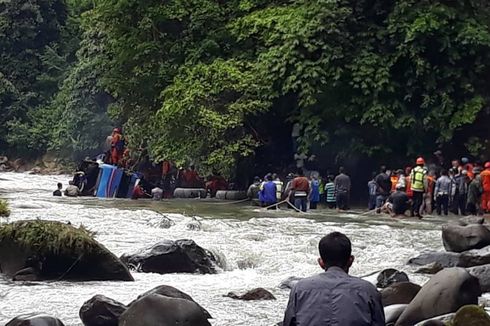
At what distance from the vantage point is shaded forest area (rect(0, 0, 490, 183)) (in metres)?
25.8

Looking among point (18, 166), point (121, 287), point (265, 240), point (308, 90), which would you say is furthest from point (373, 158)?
point (18, 166)

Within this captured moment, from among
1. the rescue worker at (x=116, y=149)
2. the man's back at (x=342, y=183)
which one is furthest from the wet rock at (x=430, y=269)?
the rescue worker at (x=116, y=149)

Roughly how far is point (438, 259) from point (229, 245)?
3.79 m

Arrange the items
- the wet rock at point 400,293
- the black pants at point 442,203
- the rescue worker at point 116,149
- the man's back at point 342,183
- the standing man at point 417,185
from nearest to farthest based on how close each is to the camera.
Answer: the wet rock at point 400,293 < the standing man at point 417,185 < the black pants at point 442,203 < the man's back at point 342,183 < the rescue worker at point 116,149

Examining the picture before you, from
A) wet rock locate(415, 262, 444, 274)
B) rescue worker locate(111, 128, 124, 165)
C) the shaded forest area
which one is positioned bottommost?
wet rock locate(415, 262, 444, 274)

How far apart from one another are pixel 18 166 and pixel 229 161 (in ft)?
114

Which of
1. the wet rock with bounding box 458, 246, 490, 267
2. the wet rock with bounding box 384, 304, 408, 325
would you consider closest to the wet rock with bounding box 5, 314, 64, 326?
the wet rock with bounding box 384, 304, 408, 325

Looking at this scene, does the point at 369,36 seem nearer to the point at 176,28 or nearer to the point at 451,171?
the point at 451,171

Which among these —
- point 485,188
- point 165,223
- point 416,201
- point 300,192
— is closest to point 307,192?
point 300,192

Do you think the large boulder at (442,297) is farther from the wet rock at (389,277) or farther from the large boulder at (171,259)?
the large boulder at (171,259)

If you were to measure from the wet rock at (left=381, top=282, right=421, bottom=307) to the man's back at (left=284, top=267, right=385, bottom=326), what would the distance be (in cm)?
582

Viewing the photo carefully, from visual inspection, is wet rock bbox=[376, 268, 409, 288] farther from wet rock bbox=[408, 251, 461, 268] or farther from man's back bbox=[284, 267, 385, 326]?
man's back bbox=[284, 267, 385, 326]

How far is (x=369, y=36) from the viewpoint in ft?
87.8

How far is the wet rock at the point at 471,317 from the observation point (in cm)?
796
